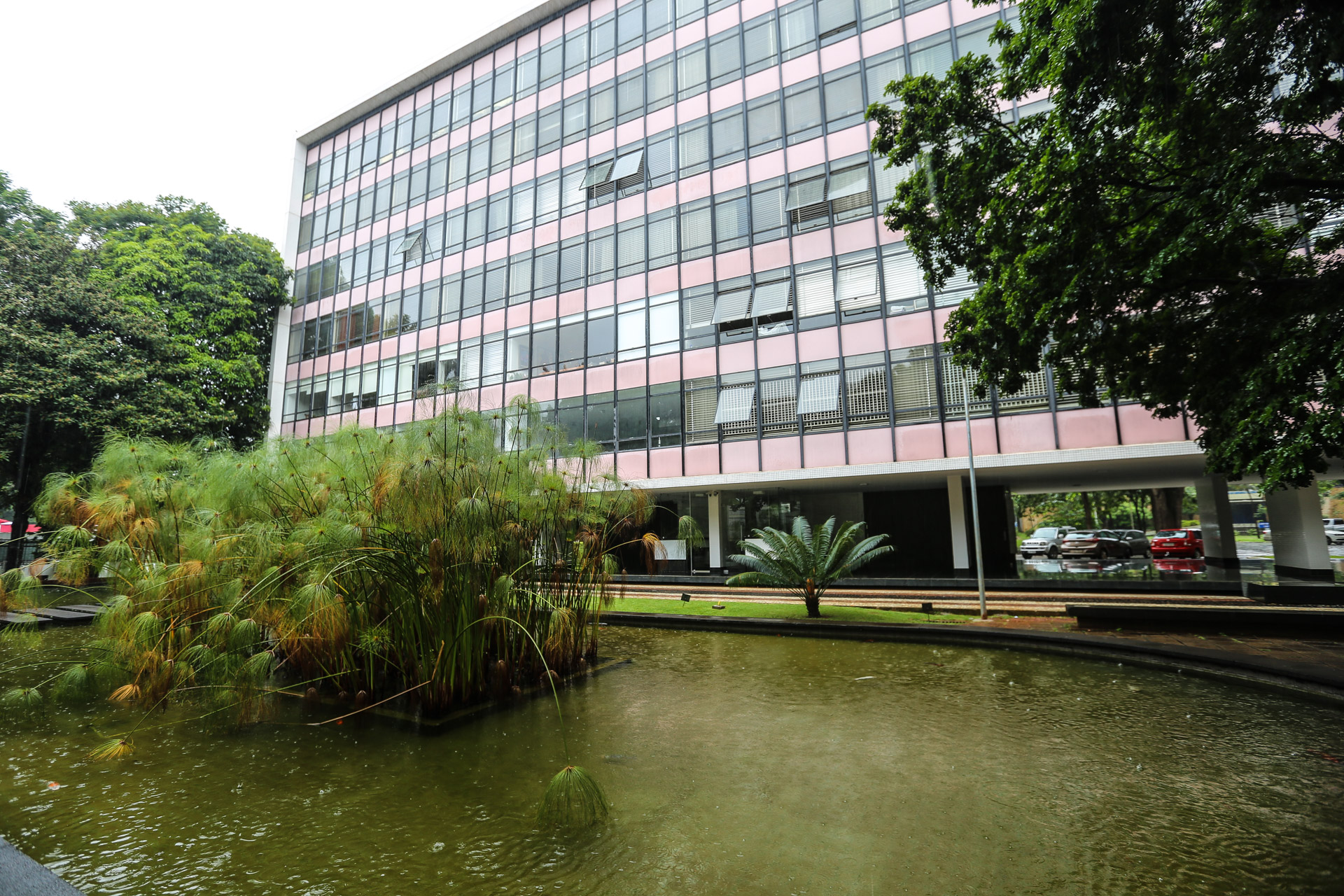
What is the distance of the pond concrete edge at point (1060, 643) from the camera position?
6523mm

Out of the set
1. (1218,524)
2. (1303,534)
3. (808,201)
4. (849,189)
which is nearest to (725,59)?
(808,201)

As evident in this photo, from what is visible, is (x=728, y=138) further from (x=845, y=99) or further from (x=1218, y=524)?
(x=1218, y=524)

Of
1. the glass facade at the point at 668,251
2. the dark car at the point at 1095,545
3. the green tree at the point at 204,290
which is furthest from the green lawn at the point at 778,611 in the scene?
the green tree at the point at 204,290

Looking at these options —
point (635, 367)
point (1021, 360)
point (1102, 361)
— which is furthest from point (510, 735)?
point (635, 367)

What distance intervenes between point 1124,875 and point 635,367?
65.6 ft

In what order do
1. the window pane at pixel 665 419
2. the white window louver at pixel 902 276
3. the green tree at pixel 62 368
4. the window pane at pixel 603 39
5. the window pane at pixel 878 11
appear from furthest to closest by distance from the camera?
the window pane at pixel 603 39 → the window pane at pixel 665 419 → the window pane at pixel 878 11 → the green tree at pixel 62 368 → the white window louver at pixel 902 276

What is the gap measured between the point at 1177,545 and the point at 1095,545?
2.76m

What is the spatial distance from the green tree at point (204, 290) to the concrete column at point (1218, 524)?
3448 centimetres

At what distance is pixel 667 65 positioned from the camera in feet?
77.6

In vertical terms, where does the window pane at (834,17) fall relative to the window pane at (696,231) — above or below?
above

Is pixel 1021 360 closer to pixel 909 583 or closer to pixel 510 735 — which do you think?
pixel 510 735

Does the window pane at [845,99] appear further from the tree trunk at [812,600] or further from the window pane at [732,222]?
the tree trunk at [812,600]

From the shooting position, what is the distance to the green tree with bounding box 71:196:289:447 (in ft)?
84.1

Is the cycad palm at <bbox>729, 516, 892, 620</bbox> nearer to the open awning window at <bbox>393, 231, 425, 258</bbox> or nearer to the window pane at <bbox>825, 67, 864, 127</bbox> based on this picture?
the window pane at <bbox>825, 67, 864, 127</bbox>
